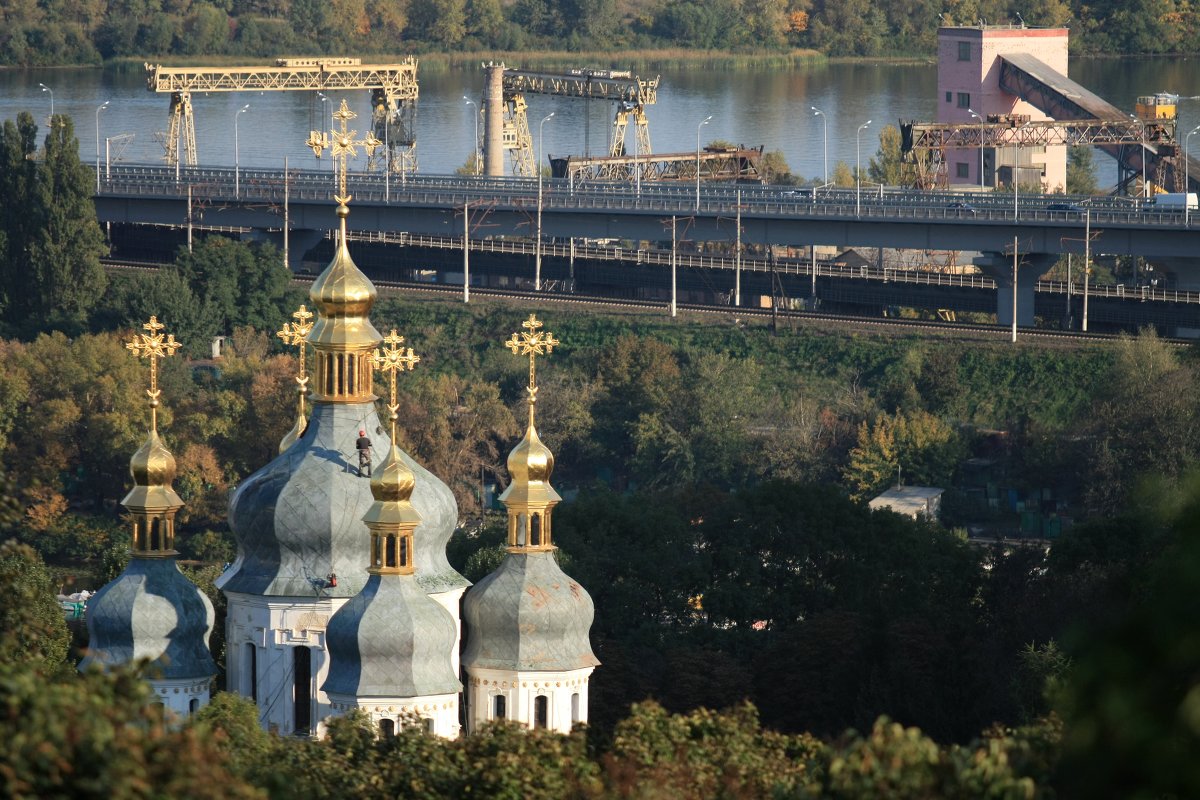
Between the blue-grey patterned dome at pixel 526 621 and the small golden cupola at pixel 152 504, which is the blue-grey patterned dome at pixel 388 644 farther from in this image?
the small golden cupola at pixel 152 504

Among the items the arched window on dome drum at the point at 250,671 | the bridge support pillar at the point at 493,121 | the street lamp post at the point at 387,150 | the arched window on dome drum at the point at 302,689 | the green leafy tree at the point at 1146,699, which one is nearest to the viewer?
the green leafy tree at the point at 1146,699

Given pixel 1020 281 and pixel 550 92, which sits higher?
pixel 550 92

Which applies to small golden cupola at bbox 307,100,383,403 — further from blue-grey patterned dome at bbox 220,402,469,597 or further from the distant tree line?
the distant tree line

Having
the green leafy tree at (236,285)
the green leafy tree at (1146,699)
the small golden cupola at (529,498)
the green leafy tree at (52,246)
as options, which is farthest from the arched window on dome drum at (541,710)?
the green leafy tree at (52,246)

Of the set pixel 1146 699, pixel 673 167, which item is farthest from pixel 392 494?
pixel 673 167

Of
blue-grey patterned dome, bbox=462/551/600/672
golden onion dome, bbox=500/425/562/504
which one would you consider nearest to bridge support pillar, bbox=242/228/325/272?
golden onion dome, bbox=500/425/562/504

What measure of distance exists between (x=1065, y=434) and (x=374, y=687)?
120 feet

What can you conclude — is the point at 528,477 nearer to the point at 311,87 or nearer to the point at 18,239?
the point at 18,239

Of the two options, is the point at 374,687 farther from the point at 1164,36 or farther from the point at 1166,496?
the point at 1164,36

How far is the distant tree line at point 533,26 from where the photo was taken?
156250mm

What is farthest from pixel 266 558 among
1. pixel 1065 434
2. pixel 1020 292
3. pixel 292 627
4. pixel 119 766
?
pixel 1020 292

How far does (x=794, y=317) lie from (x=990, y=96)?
97.0 ft

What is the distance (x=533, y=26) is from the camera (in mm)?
163500

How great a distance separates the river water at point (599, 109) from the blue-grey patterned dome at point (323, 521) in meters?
77.6
